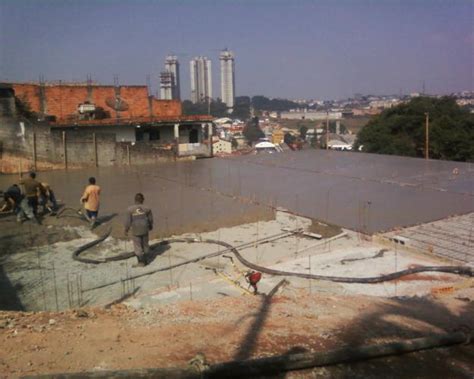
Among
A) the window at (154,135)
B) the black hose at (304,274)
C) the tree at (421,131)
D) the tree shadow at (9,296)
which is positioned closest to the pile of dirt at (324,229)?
the black hose at (304,274)

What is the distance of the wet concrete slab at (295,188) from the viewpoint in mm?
8531

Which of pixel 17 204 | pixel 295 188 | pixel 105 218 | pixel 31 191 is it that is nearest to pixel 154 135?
pixel 295 188

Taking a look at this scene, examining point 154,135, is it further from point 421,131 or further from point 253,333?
point 253,333

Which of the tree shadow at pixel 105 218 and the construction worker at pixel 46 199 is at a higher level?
the construction worker at pixel 46 199

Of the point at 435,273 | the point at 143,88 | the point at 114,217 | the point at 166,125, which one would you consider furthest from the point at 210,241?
the point at 143,88

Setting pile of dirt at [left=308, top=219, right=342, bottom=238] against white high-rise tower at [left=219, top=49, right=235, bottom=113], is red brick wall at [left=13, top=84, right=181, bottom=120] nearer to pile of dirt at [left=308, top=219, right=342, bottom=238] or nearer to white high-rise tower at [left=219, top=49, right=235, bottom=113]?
pile of dirt at [left=308, top=219, right=342, bottom=238]

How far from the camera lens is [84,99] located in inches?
782

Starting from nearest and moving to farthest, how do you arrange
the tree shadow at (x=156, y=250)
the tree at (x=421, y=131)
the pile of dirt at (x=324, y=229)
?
the tree shadow at (x=156, y=250) → the pile of dirt at (x=324, y=229) → the tree at (x=421, y=131)

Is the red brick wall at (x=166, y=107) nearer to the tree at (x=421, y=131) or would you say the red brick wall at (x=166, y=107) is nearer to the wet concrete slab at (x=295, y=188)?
the wet concrete slab at (x=295, y=188)

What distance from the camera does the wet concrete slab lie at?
8.53 metres

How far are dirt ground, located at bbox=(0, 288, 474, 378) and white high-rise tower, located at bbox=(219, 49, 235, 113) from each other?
3925 inches

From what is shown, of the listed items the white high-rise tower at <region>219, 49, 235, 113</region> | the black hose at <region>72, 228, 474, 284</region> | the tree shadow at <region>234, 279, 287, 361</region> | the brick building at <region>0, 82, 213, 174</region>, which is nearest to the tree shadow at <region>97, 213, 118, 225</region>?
the black hose at <region>72, 228, 474, 284</region>

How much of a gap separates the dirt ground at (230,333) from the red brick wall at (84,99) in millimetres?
16159

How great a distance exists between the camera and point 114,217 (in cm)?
846
